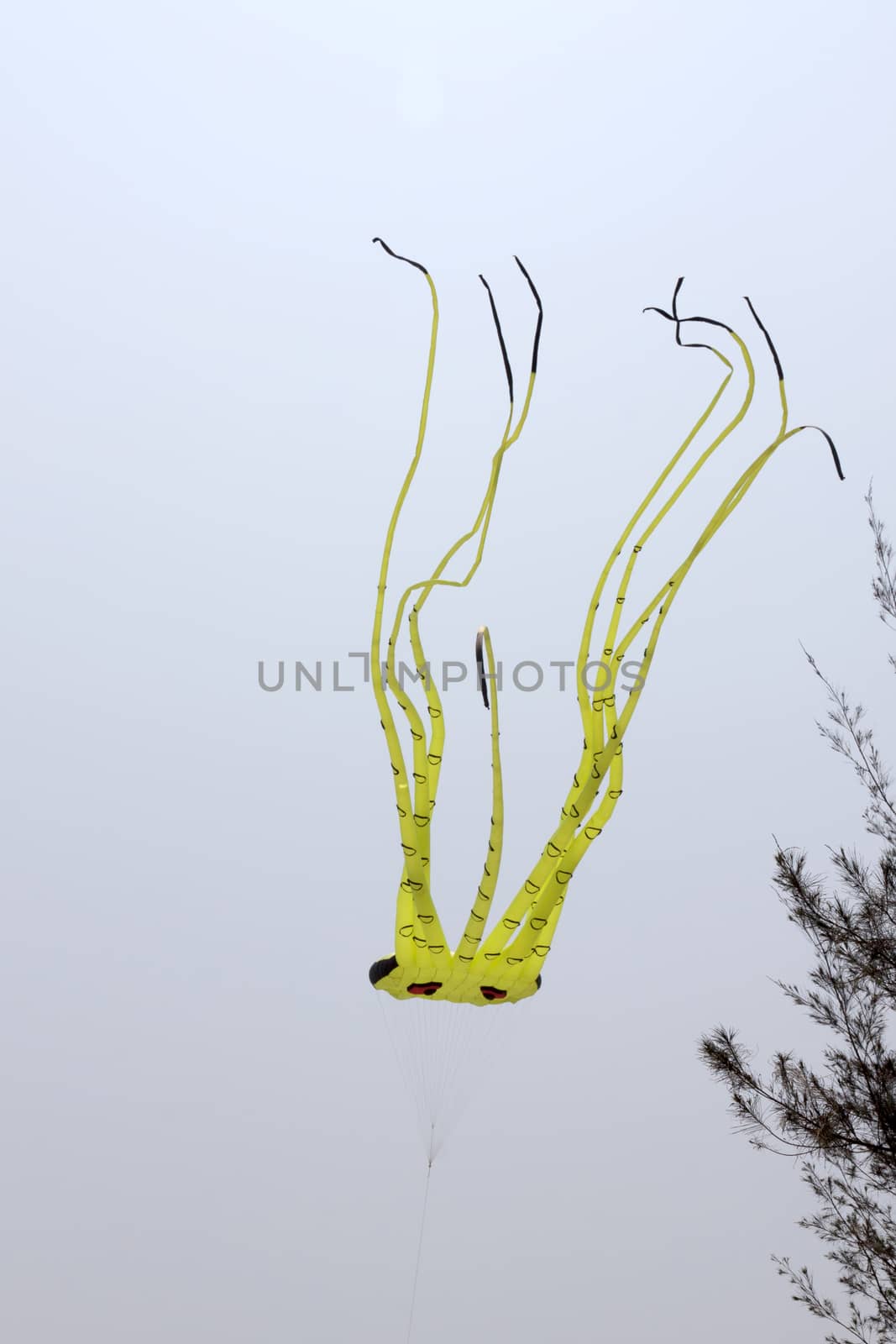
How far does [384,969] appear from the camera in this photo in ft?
8.56

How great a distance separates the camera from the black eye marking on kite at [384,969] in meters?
2.60

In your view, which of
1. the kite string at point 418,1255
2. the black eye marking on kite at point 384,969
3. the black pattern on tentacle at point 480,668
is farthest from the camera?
the kite string at point 418,1255

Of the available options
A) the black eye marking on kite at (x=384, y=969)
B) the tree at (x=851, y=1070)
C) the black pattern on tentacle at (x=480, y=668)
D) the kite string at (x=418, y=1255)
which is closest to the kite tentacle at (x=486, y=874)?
the black pattern on tentacle at (x=480, y=668)

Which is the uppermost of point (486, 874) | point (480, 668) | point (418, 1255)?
point (480, 668)

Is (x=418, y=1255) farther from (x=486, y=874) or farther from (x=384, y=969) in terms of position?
(x=486, y=874)

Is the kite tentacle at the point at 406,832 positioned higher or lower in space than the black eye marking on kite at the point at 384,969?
higher

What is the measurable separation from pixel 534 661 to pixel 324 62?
2.56 meters

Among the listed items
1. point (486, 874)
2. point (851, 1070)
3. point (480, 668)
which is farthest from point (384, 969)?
point (851, 1070)

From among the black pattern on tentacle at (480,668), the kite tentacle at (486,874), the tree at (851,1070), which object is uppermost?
the black pattern on tentacle at (480,668)

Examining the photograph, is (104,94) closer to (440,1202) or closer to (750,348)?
(750,348)

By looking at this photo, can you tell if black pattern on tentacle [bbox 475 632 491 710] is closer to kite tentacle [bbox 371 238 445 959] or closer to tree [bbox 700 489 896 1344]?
kite tentacle [bbox 371 238 445 959]

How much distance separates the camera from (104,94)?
512 cm

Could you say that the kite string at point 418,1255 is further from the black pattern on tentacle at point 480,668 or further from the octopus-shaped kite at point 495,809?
the black pattern on tentacle at point 480,668

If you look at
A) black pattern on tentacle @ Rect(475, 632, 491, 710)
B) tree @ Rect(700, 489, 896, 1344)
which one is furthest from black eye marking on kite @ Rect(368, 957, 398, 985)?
tree @ Rect(700, 489, 896, 1344)
